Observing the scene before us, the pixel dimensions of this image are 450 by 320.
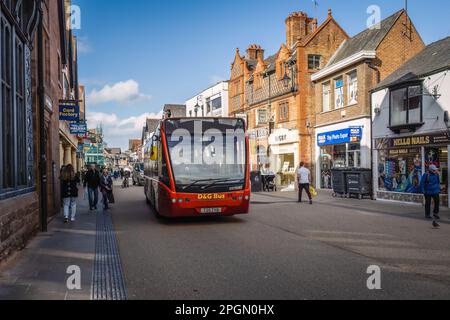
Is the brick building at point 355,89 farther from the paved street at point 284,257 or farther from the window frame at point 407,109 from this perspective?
the paved street at point 284,257

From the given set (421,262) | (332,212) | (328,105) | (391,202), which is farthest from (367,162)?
(421,262)

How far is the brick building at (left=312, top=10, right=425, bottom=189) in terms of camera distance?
23.5m

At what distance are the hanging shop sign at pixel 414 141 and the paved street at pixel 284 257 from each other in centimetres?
436

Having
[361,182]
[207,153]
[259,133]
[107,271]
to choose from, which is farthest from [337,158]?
[107,271]

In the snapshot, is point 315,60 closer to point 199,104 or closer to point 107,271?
point 199,104

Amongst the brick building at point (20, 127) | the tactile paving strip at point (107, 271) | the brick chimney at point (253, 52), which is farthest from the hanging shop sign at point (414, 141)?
the brick chimney at point (253, 52)

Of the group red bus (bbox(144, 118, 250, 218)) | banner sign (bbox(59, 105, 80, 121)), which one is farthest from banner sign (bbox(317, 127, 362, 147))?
banner sign (bbox(59, 105, 80, 121))

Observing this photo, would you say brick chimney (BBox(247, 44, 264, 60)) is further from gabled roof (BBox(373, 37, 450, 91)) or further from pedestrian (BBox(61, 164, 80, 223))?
pedestrian (BBox(61, 164, 80, 223))

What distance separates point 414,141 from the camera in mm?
18922

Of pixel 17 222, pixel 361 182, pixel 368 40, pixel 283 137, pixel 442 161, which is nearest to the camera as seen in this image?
pixel 17 222

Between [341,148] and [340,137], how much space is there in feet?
2.82

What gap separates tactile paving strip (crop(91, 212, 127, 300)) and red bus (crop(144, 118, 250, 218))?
2038mm
